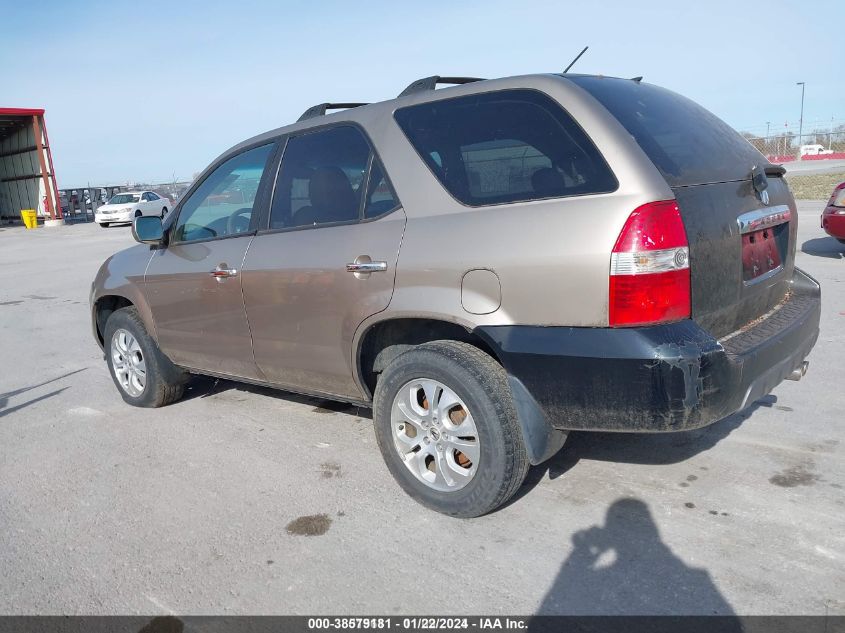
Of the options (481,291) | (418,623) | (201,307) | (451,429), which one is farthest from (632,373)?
(201,307)

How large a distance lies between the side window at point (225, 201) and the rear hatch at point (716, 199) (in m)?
2.00

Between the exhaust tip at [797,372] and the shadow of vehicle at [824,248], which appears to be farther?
the shadow of vehicle at [824,248]

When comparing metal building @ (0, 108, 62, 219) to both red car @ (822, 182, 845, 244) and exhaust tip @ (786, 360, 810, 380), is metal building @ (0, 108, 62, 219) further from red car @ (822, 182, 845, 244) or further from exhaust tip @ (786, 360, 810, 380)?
exhaust tip @ (786, 360, 810, 380)

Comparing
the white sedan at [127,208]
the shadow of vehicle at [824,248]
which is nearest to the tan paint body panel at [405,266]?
the shadow of vehicle at [824,248]

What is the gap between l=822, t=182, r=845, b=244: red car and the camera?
9.29m

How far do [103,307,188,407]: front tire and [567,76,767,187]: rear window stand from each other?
3336 mm

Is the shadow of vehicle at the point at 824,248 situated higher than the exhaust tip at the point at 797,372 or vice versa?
the exhaust tip at the point at 797,372

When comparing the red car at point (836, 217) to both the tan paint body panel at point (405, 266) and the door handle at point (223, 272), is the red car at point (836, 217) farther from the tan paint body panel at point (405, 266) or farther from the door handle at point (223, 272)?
the door handle at point (223, 272)

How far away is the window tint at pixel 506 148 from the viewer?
285cm

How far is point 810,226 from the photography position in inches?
520

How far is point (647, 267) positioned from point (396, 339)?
4.38 ft

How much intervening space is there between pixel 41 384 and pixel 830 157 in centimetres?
5782

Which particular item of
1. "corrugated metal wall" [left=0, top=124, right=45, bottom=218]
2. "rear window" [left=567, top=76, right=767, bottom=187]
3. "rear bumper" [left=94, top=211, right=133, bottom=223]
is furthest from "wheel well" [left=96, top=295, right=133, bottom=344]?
"corrugated metal wall" [left=0, top=124, right=45, bottom=218]

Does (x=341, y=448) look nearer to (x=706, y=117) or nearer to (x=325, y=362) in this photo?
(x=325, y=362)
